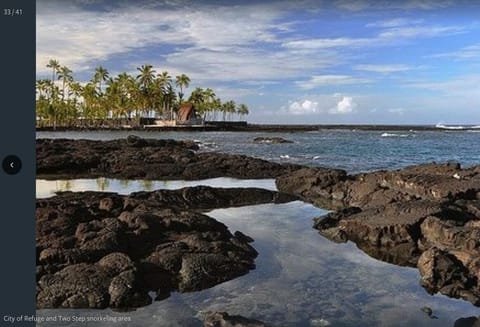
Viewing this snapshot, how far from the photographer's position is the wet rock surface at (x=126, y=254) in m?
7.48

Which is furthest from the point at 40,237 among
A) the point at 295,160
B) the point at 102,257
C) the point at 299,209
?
the point at 295,160

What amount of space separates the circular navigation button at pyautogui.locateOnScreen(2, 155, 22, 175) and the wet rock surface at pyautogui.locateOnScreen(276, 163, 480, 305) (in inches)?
302

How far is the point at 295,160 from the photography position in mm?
37000

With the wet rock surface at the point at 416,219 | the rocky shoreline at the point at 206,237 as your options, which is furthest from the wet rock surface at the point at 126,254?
the wet rock surface at the point at 416,219

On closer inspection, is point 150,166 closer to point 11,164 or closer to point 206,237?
point 206,237

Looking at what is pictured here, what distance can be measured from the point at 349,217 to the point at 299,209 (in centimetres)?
305

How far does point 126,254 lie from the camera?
28.8 ft

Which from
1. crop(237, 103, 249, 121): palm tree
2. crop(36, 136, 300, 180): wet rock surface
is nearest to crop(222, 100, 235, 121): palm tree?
crop(237, 103, 249, 121): palm tree

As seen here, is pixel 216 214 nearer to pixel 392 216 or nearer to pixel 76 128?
pixel 392 216

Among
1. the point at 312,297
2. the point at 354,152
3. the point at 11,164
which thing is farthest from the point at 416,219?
the point at 354,152

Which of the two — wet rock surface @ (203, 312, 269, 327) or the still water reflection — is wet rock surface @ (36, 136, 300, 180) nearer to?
the still water reflection

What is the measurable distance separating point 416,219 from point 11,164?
11.0m

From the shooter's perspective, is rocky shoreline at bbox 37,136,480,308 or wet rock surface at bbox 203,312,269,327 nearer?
wet rock surface at bbox 203,312,269,327

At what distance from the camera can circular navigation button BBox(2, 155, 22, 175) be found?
2.16m
